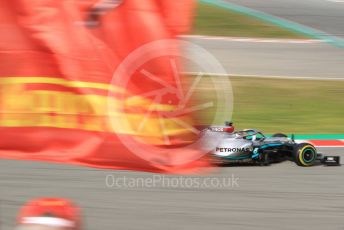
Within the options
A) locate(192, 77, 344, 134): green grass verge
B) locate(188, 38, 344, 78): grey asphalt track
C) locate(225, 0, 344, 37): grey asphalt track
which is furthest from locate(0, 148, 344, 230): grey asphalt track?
locate(225, 0, 344, 37): grey asphalt track

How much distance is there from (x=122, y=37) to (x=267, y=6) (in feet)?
37.8

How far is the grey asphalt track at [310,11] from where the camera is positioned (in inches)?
626

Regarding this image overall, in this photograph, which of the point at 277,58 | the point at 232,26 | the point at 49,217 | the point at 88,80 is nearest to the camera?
the point at 49,217

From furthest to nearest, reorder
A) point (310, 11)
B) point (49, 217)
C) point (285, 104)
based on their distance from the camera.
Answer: point (310, 11) < point (285, 104) < point (49, 217)

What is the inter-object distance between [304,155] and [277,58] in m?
6.27

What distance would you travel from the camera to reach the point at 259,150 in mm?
6906

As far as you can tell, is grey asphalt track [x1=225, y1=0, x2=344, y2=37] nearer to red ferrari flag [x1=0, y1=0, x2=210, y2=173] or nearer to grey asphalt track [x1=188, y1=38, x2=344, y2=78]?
grey asphalt track [x1=188, y1=38, x2=344, y2=78]

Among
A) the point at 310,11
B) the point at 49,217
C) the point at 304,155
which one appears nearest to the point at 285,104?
the point at 304,155

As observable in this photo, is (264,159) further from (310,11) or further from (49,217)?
(310,11)

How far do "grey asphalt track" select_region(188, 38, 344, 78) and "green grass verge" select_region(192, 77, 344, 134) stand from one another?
604 mm

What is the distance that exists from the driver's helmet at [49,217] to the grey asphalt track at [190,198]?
194cm

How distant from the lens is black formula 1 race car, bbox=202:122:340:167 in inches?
268

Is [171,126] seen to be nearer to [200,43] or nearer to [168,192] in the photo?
[168,192]

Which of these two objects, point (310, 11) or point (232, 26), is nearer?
point (232, 26)
